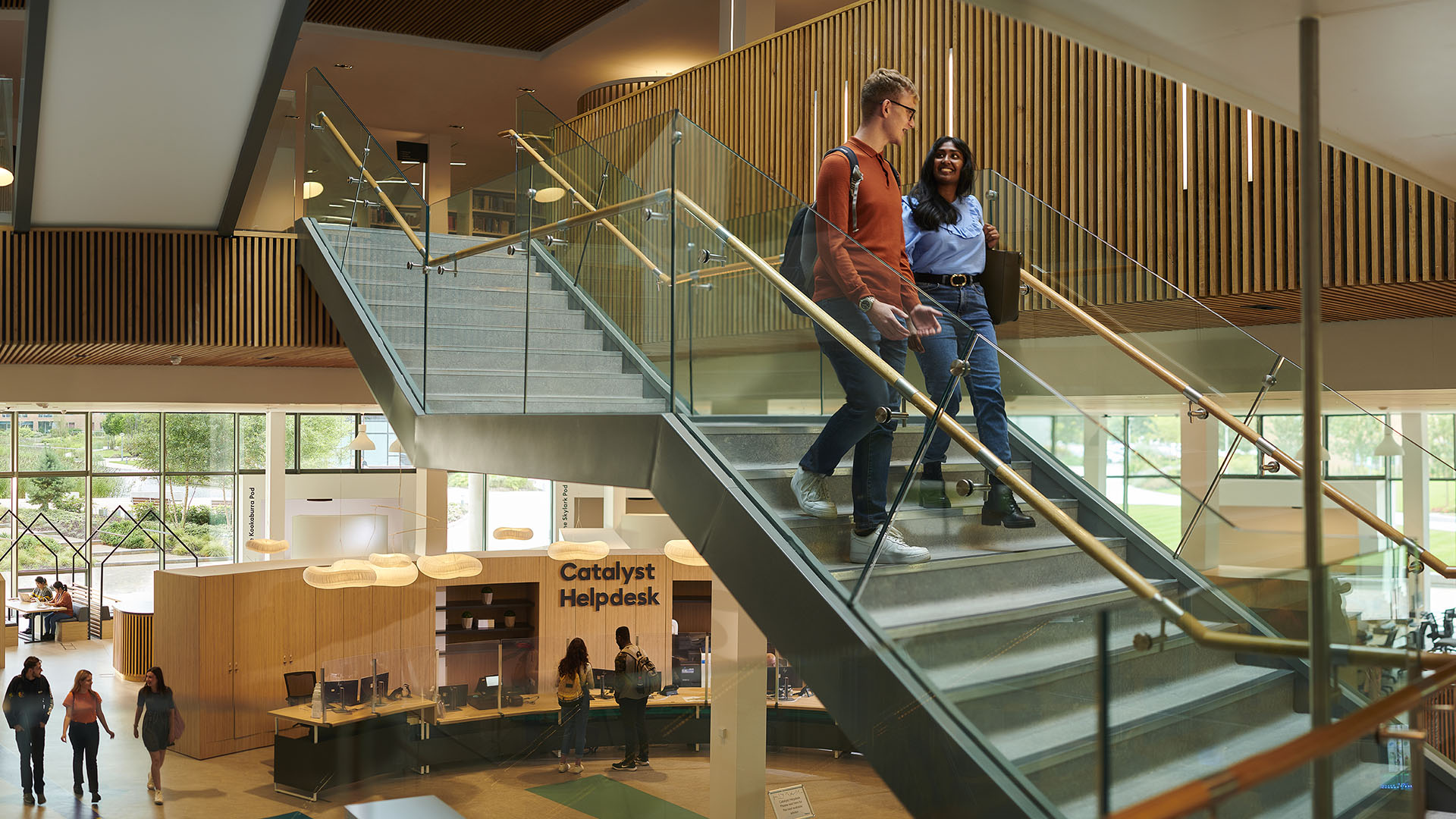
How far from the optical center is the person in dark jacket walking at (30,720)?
32.0 ft

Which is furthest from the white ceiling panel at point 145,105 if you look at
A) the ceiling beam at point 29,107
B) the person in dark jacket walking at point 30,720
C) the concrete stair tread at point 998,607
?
the concrete stair tread at point 998,607

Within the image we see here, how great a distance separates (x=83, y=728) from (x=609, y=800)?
483 cm

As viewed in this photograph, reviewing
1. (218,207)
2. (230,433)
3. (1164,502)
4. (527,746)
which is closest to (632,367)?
(1164,502)

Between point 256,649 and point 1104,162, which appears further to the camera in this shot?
point 256,649

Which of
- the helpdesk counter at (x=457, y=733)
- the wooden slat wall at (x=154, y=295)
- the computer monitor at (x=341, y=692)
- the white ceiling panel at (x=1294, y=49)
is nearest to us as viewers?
the white ceiling panel at (x=1294, y=49)

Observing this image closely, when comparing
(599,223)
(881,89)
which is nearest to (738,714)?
(599,223)

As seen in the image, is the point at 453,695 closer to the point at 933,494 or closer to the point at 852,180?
the point at 933,494

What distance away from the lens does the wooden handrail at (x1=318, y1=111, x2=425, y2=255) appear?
24.7 feet

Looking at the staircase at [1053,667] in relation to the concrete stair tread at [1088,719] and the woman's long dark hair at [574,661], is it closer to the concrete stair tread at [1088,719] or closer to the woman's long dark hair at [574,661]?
the concrete stair tread at [1088,719]

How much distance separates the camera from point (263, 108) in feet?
28.2

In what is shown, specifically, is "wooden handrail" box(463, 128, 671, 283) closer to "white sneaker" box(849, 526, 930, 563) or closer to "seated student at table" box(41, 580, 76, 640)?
"white sneaker" box(849, 526, 930, 563)

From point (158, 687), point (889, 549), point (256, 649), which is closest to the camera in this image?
point (889, 549)

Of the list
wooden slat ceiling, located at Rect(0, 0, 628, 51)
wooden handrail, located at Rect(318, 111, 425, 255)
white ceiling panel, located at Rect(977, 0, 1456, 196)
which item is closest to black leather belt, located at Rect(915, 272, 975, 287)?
white ceiling panel, located at Rect(977, 0, 1456, 196)

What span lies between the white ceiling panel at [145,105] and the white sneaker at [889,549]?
259 inches
